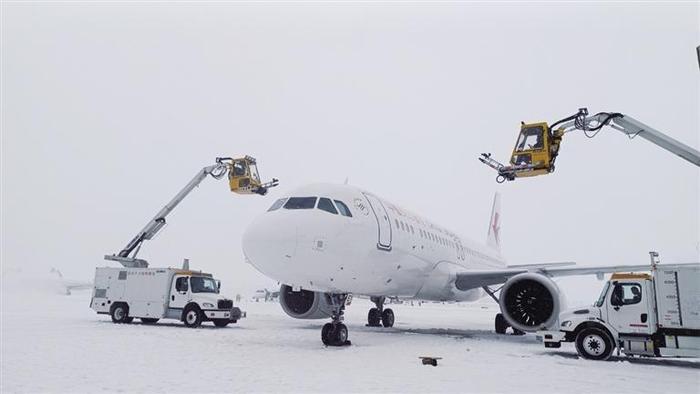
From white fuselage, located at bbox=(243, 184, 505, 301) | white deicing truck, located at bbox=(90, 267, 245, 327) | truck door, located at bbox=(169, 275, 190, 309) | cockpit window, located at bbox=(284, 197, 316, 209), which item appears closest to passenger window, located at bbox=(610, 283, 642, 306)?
white fuselage, located at bbox=(243, 184, 505, 301)

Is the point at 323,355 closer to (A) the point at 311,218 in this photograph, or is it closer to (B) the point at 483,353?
(A) the point at 311,218

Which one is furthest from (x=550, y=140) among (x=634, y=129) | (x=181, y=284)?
(x=181, y=284)

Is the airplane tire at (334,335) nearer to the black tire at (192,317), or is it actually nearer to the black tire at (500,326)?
the black tire at (192,317)

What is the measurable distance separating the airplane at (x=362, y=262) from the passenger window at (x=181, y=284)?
198 inches

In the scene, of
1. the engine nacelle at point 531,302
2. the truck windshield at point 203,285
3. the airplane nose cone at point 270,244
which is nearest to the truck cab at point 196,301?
the truck windshield at point 203,285

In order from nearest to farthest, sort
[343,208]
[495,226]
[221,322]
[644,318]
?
[644,318], [343,208], [221,322], [495,226]

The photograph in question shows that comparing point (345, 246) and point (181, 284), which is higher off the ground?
point (345, 246)

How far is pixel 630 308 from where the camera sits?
10.4 m

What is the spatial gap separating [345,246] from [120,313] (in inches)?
509

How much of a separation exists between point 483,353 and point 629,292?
11.7ft

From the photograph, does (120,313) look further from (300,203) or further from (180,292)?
(300,203)

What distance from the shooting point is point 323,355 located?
32.8 feet

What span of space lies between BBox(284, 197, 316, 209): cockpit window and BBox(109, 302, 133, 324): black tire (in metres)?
11.7

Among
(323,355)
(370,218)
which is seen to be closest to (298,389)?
(323,355)
